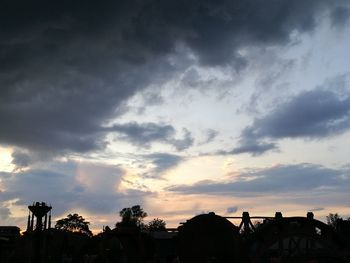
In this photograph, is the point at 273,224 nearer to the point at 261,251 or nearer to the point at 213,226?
the point at 261,251

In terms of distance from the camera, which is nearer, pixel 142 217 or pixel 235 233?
pixel 235 233

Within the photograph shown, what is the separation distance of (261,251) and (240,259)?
1.11 meters

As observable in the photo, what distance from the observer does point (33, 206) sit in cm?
1390

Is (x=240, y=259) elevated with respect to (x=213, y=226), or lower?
lower

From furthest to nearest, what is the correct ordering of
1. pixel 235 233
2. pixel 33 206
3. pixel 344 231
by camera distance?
pixel 344 231
pixel 235 233
pixel 33 206

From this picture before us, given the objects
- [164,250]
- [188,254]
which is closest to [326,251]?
[188,254]

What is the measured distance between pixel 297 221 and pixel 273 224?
3.56 feet

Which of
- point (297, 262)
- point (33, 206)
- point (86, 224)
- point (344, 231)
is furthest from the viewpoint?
point (86, 224)

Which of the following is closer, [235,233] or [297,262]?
[297,262]

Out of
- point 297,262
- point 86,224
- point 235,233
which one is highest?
point 86,224

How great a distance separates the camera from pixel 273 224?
62.1 feet

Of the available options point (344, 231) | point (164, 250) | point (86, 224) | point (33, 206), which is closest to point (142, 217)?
point (86, 224)

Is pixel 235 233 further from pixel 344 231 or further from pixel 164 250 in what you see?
pixel 164 250

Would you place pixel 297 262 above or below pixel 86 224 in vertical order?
below
